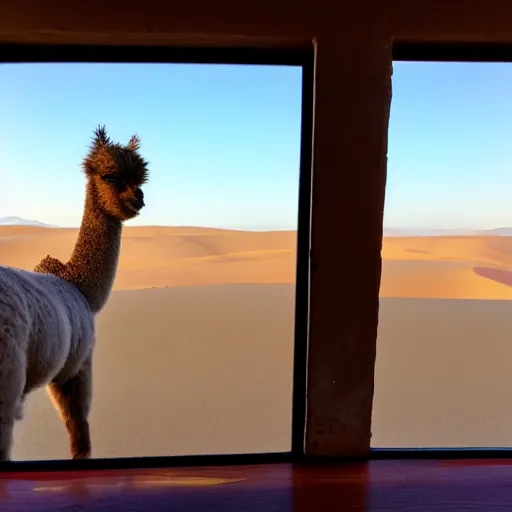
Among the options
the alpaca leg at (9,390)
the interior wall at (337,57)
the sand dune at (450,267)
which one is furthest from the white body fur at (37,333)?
the sand dune at (450,267)

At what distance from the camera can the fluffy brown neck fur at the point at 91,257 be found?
156 centimetres

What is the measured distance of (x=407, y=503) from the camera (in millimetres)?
1037

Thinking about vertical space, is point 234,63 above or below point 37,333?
above

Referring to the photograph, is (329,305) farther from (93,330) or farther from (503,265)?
(93,330)

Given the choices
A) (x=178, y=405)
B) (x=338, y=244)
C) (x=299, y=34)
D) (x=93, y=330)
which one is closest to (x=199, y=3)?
(x=299, y=34)

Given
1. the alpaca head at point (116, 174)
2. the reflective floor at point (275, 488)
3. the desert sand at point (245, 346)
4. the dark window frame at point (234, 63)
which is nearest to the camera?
the reflective floor at point (275, 488)

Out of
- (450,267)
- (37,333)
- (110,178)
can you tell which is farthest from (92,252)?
(450,267)

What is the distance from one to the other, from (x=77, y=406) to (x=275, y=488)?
26.8 inches

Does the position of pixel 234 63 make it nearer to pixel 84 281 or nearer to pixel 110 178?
pixel 110 178

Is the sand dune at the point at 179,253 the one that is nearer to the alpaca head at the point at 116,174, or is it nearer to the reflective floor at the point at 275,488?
the alpaca head at the point at 116,174

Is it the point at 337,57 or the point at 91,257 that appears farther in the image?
the point at 91,257

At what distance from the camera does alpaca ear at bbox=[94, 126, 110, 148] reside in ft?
4.97

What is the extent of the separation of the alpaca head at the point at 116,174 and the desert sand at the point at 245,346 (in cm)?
10

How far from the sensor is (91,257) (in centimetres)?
156
